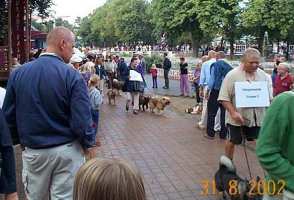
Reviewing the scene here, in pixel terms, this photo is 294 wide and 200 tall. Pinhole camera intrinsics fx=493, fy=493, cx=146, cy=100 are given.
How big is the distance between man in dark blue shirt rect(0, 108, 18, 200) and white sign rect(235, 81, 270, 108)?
3698 millimetres

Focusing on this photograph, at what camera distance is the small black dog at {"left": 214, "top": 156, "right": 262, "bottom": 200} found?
498 centimetres

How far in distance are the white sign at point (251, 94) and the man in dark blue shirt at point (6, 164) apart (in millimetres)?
3698

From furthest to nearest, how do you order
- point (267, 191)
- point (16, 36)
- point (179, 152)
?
point (16, 36) < point (179, 152) < point (267, 191)

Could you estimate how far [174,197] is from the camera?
614 centimetres

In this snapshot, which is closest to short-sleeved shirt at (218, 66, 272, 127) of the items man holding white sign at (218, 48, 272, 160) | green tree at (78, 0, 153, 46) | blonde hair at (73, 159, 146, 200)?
man holding white sign at (218, 48, 272, 160)

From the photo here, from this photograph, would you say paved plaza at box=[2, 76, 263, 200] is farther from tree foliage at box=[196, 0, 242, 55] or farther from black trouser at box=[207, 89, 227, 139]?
tree foliage at box=[196, 0, 242, 55]

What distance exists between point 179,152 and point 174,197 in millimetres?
2839

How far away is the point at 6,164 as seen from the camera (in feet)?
9.97

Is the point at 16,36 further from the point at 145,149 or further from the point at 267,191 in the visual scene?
the point at 267,191

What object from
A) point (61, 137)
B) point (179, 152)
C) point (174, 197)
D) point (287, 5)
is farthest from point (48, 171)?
point (287, 5)

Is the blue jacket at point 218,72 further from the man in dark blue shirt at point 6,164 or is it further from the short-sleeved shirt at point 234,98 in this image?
the man in dark blue shirt at point 6,164

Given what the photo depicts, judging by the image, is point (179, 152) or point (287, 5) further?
point (287, 5)

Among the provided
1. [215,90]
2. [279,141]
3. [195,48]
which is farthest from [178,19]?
[279,141]

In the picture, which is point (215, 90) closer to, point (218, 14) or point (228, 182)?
point (228, 182)
